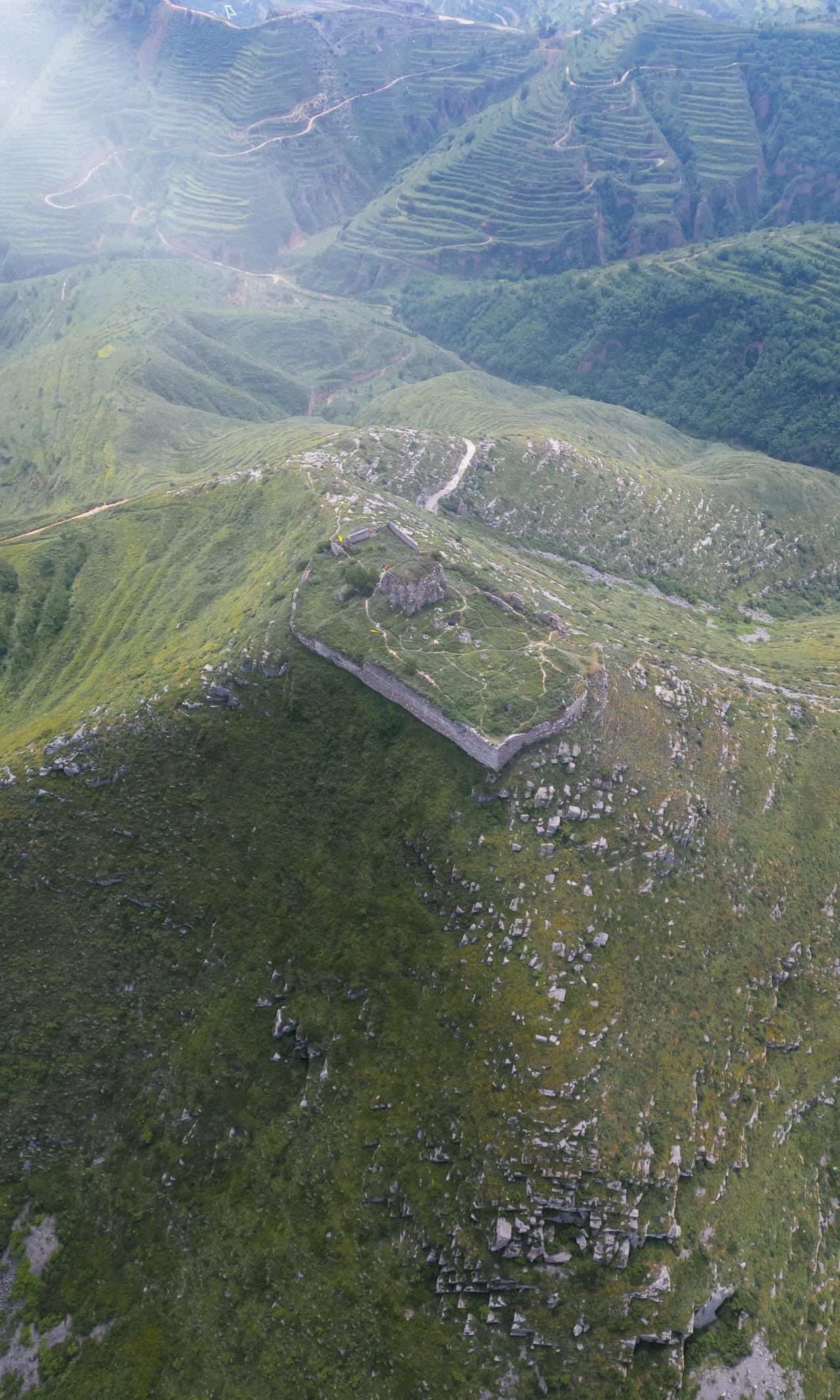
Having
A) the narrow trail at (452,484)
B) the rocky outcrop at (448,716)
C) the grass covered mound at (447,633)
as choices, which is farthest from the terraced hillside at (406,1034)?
the narrow trail at (452,484)

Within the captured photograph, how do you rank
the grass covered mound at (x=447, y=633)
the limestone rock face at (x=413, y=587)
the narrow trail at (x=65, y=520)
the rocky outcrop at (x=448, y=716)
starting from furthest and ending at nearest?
the narrow trail at (x=65, y=520) < the limestone rock face at (x=413, y=587) < the grass covered mound at (x=447, y=633) < the rocky outcrop at (x=448, y=716)

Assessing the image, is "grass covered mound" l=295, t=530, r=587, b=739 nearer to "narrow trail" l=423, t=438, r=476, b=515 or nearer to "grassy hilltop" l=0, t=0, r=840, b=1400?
"grassy hilltop" l=0, t=0, r=840, b=1400

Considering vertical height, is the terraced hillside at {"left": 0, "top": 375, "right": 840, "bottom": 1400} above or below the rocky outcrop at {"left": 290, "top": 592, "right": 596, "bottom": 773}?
below

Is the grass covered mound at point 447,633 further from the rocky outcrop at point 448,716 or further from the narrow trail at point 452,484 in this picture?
the narrow trail at point 452,484

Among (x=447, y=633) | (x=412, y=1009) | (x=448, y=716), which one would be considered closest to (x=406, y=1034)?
(x=412, y=1009)

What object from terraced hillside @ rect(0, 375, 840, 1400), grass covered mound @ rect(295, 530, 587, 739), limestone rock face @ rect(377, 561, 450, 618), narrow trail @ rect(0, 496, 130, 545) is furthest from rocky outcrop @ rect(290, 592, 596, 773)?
narrow trail @ rect(0, 496, 130, 545)
